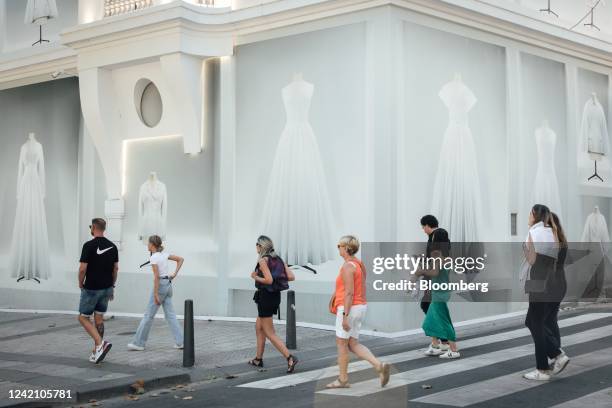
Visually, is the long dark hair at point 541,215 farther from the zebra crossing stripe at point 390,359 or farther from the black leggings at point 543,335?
the zebra crossing stripe at point 390,359

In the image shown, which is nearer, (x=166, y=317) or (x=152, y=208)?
(x=166, y=317)

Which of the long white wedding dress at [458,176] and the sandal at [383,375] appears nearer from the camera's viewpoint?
the sandal at [383,375]

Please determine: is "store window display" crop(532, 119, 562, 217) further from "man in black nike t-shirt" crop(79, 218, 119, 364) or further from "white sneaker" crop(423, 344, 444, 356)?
"man in black nike t-shirt" crop(79, 218, 119, 364)

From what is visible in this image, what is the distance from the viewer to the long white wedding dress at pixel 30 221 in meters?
19.8

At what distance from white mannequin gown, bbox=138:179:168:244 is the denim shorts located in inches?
240

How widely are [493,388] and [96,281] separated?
5.33m

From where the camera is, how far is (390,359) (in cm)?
1087

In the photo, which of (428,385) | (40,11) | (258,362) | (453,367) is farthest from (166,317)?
(40,11)

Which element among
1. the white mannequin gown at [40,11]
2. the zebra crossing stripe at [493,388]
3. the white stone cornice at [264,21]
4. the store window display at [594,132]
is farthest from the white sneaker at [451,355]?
the white mannequin gown at [40,11]

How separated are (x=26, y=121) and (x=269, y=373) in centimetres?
1317

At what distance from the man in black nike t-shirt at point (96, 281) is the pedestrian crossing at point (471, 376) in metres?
2.52

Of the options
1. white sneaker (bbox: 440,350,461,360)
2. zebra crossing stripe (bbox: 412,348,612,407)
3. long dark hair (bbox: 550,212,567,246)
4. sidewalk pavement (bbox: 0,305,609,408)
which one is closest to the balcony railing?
sidewalk pavement (bbox: 0,305,609,408)

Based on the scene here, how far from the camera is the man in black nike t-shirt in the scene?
34.8 ft

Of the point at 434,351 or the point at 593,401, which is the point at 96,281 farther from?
the point at 593,401
